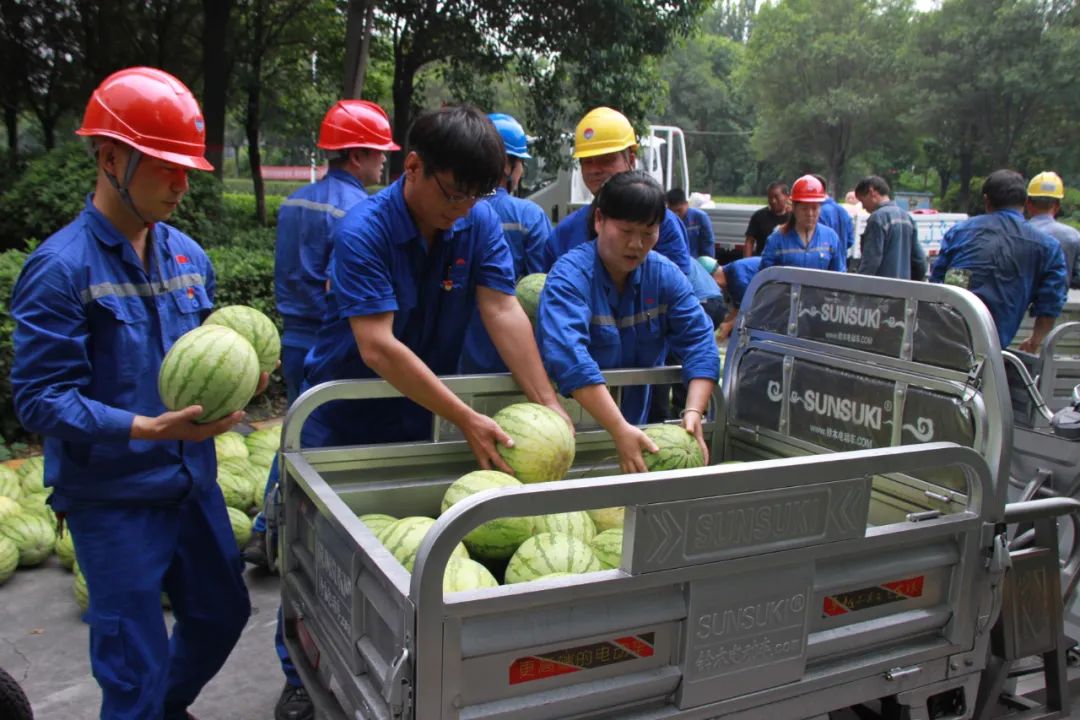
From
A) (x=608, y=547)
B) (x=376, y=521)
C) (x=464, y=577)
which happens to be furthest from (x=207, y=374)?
(x=608, y=547)

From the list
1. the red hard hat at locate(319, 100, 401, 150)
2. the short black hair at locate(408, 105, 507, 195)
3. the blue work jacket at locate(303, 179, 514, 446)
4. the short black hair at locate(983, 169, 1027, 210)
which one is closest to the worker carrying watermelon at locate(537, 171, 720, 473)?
the blue work jacket at locate(303, 179, 514, 446)

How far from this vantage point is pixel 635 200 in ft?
10.9

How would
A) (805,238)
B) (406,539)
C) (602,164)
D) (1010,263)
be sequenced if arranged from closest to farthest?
(406,539)
(602,164)
(1010,263)
(805,238)

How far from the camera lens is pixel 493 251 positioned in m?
3.37

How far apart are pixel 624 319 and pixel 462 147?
121 centimetres

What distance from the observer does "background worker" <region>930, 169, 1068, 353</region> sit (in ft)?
20.5

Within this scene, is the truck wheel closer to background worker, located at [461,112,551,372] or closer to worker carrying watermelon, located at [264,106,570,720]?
worker carrying watermelon, located at [264,106,570,720]

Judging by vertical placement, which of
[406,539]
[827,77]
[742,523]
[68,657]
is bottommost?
[68,657]

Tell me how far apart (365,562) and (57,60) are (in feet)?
64.1

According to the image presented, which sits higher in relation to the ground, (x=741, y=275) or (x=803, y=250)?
(x=803, y=250)

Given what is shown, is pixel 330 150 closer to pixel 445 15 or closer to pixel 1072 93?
pixel 445 15

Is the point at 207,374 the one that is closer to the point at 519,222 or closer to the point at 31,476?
the point at 519,222

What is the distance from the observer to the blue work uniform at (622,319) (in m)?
3.36

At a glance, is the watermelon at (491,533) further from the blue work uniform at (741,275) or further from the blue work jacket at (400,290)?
the blue work uniform at (741,275)
